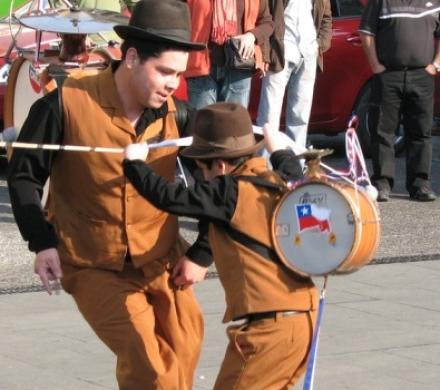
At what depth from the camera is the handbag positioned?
29.2 ft

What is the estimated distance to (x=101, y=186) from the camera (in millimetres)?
4707

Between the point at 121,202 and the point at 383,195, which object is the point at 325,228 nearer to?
the point at 121,202

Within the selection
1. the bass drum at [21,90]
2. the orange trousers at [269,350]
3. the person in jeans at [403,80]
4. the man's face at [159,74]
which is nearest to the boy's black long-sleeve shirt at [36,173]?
the man's face at [159,74]

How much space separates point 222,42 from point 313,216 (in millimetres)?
4789

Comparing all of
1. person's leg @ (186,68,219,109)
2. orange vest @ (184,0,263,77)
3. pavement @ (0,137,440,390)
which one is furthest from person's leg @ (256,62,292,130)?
pavement @ (0,137,440,390)

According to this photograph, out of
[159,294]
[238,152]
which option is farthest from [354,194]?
[159,294]

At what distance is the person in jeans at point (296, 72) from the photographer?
993 centimetres

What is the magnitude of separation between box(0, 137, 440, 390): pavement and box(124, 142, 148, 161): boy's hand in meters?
1.67

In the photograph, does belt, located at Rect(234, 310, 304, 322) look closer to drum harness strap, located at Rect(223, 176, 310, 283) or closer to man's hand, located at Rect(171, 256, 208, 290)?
drum harness strap, located at Rect(223, 176, 310, 283)

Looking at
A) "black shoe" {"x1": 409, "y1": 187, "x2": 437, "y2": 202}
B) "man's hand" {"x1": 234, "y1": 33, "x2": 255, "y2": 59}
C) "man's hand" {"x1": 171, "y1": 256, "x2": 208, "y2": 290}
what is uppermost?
"man's hand" {"x1": 171, "y1": 256, "x2": 208, "y2": 290}

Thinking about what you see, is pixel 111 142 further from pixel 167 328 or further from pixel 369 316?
pixel 369 316

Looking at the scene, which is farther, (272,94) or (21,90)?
(272,94)

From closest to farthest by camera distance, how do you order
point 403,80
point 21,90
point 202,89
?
point 21,90 → point 202,89 → point 403,80

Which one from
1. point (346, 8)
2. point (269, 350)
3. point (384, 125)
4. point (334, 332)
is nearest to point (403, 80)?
point (384, 125)
